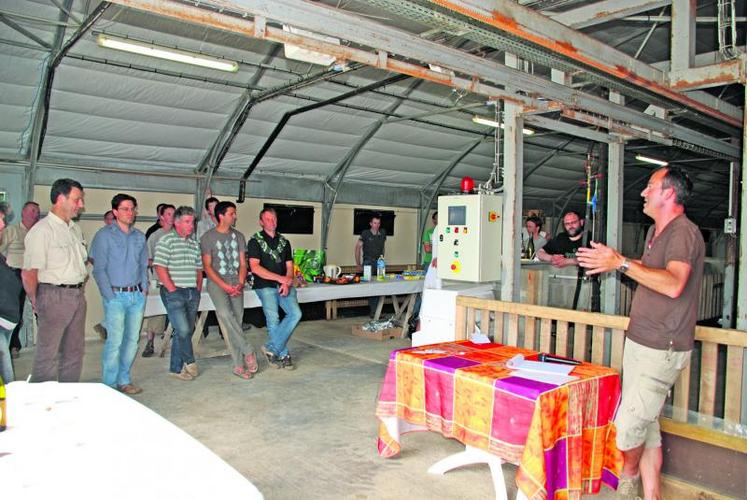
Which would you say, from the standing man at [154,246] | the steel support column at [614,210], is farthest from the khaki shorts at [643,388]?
the standing man at [154,246]

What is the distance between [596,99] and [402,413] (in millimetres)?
3115

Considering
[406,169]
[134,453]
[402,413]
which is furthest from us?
[406,169]

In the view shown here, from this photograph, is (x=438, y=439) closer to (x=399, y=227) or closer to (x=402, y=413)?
(x=402, y=413)

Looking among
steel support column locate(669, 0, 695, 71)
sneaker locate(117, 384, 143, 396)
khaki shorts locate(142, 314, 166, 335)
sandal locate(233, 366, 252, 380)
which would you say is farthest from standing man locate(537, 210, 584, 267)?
khaki shorts locate(142, 314, 166, 335)

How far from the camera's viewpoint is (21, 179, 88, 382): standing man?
4.10 meters

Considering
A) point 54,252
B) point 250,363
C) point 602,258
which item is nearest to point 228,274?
point 250,363

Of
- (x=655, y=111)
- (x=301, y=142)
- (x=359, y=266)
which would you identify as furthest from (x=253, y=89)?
(x=655, y=111)

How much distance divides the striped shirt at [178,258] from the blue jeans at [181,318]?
0.36ft

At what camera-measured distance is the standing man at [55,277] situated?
13.4 feet

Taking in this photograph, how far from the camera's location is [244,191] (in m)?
9.50

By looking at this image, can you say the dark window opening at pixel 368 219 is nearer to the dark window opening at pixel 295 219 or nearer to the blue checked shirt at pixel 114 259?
the dark window opening at pixel 295 219

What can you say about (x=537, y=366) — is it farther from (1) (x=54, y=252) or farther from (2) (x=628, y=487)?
(1) (x=54, y=252)

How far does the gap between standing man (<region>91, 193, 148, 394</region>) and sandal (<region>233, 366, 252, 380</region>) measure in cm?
100

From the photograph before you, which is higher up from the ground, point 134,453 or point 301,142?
point 301,142
